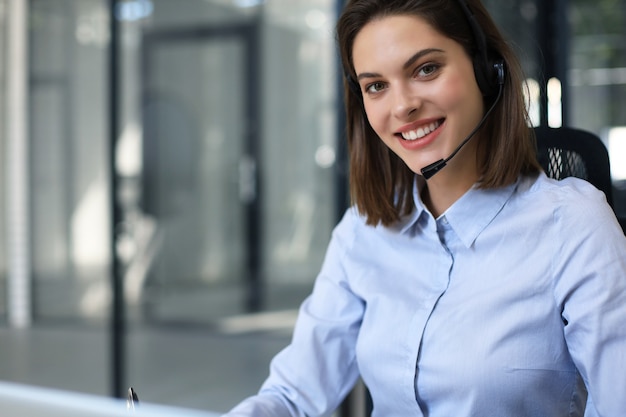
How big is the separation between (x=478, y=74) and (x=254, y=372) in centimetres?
304

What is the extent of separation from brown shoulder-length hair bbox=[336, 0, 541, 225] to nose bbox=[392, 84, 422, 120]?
0.10 m

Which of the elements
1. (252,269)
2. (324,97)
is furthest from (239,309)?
(324,97)

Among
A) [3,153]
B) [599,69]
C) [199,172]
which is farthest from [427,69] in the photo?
[3,153]

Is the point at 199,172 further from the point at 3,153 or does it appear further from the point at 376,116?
the point at 376,116

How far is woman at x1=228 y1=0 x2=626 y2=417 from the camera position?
0.97 metres

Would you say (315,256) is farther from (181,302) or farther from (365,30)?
(365,30)

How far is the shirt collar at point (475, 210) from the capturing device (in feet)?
3.54

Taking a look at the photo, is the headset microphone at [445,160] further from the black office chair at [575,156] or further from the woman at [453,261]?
the black office chair at [575,156]

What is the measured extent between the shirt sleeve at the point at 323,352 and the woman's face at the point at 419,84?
0.79 feet

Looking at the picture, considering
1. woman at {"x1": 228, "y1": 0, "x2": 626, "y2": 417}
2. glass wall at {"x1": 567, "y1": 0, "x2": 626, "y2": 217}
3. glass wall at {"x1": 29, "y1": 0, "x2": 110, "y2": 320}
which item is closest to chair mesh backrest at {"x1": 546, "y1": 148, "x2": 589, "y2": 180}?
Result: woman at {"x1": 228, "y1": 0, "x2": 626, "y2": 417}

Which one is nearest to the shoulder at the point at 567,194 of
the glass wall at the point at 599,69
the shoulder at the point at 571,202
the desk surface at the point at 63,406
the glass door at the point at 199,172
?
the shoulder at the point at 571,202

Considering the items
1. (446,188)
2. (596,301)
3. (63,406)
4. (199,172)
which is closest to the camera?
(63,406)

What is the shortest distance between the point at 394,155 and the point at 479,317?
34 cm

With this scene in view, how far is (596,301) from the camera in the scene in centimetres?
92
